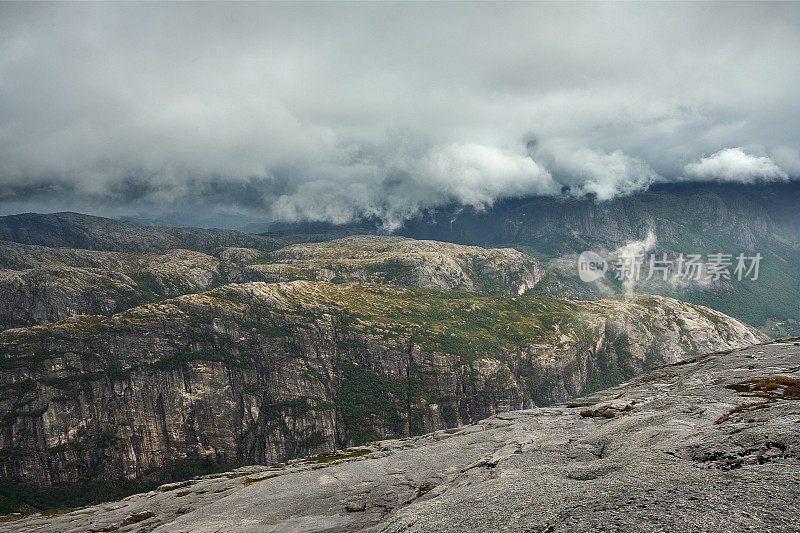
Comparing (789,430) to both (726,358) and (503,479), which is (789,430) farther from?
(726,358)

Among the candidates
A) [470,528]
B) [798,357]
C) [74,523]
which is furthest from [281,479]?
[798,357]

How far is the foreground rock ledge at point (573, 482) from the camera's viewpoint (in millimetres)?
25422

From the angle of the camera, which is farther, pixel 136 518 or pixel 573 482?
pixel 136 518

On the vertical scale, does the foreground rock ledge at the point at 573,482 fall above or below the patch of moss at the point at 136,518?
above

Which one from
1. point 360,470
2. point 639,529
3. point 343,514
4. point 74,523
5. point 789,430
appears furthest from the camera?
point 74,523

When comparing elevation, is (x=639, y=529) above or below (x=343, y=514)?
above

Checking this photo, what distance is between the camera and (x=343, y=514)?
179ft

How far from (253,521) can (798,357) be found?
143991 millimetres

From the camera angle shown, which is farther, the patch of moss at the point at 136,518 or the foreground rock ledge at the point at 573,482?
the patch of moss at the point at 136,518

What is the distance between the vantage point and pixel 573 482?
37.1 m

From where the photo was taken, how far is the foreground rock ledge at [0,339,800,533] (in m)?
25.4

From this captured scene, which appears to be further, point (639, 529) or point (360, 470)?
point (360, 470)

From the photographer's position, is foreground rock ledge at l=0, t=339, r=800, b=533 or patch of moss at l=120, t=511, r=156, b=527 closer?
foreground rock ledge at l=0, t=339, r=800, b=533

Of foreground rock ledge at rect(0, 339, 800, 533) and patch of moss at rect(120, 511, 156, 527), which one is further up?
foreground rock ledge at rect(0, 339, 800, 533)
